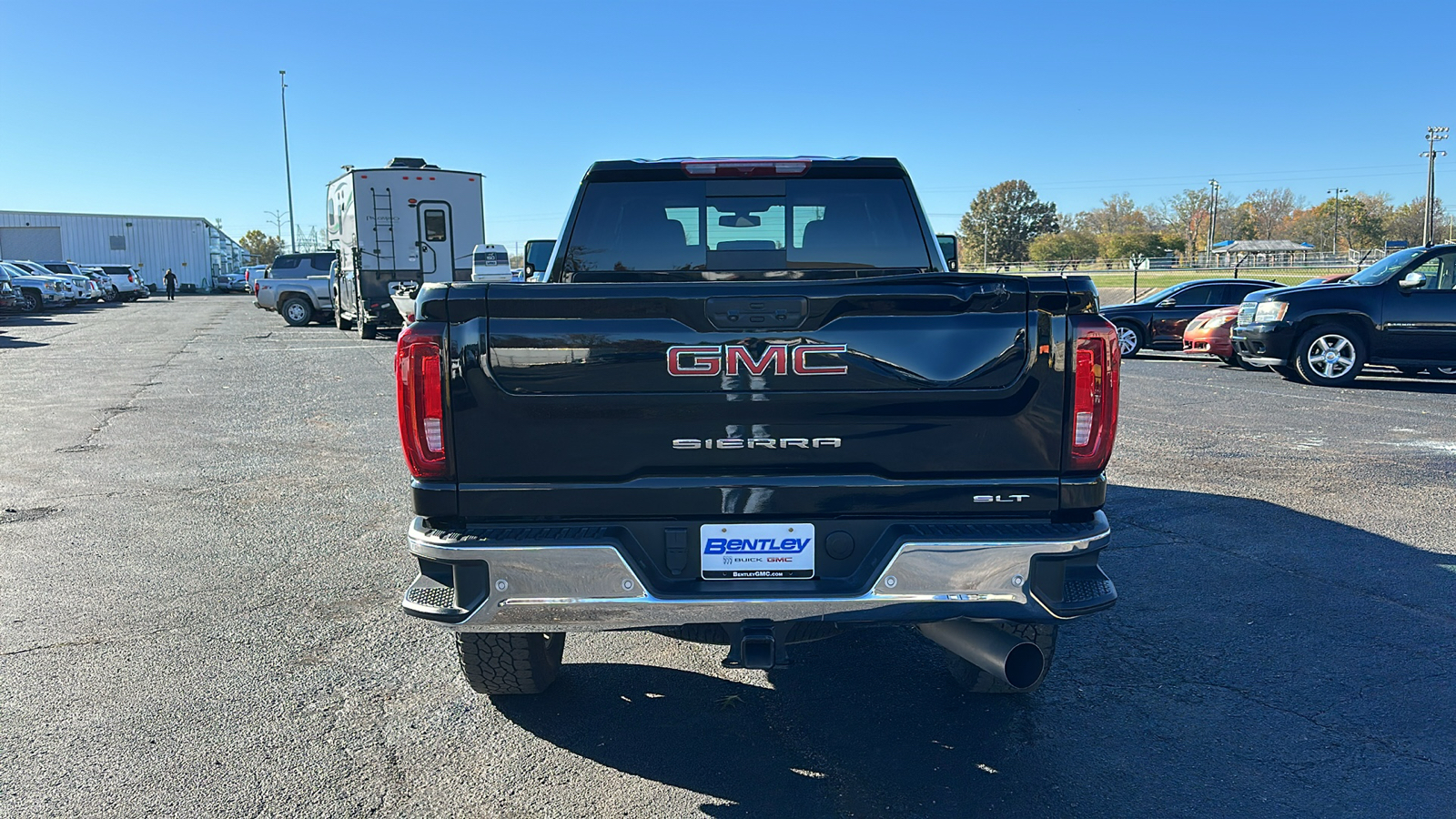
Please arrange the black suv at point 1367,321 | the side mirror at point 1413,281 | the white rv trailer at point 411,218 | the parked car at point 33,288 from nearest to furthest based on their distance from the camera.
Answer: the side mirror at point 1413,281
the black suv at point 1367,321
the white rv trailer at point 411,218
the parked car at point 33,288

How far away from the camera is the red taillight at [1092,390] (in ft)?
10.1

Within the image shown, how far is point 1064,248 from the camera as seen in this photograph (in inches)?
4648

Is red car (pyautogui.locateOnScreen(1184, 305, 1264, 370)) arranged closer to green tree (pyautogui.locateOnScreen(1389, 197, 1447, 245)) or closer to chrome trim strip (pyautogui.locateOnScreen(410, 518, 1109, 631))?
chrome trim strip (pyautogui.locateOnScreen(410, 518, 1109, 631))

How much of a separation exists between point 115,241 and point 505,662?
269 ft

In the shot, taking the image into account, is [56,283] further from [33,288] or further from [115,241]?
[115,241]

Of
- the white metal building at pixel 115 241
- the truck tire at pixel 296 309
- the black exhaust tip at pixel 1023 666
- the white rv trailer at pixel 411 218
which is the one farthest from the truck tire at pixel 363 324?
the white metal building at pixel 115 241

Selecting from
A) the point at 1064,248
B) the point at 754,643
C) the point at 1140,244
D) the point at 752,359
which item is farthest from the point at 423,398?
the point at 1064,248

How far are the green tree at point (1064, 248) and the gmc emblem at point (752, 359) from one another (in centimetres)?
11937

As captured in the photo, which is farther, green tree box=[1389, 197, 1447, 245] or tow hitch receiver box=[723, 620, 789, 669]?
green tree box=[1389, 197, 1447, 245]

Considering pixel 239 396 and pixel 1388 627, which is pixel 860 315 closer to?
pixel 1388 627

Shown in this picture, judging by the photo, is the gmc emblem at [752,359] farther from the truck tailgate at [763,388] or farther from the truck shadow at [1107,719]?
the truck shadow at [1107,719]

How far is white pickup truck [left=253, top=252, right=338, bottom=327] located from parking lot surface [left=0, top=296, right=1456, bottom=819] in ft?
74.2

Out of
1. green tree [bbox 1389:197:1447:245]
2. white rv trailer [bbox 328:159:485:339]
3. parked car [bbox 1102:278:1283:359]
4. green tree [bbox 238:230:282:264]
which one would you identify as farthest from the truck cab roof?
green tree [bbox 238:230:282:264]

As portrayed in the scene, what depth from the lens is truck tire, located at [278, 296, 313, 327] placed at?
94.3 feet
